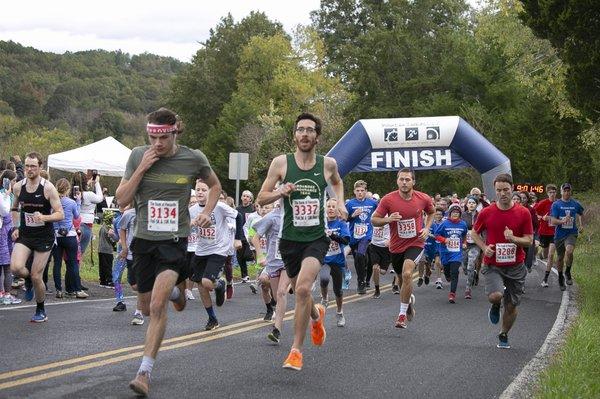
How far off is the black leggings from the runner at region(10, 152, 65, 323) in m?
3.48

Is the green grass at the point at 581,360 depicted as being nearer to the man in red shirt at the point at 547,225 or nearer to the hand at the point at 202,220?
the man in red shirt at the point at 547,225

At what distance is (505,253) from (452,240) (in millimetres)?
7798

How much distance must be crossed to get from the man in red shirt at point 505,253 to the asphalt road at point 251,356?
0.56 metres

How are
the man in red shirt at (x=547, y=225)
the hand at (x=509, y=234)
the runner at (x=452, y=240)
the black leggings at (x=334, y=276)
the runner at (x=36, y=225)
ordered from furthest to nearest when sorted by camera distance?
the man in red shirt at (x=547, y=225) → the runner at (x=452, y=240) → the black leggings at (x=334, y=276) → the runner at (x=36, y=225) → the hand at (x=509, y=234)

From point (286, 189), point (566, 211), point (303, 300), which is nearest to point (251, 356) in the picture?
point (303, 300)

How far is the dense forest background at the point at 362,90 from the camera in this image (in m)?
43.4

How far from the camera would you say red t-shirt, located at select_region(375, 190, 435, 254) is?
12867mm

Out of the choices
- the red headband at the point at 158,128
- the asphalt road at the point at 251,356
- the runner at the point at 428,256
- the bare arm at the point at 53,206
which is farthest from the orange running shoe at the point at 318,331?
the runner at the point at 428,256

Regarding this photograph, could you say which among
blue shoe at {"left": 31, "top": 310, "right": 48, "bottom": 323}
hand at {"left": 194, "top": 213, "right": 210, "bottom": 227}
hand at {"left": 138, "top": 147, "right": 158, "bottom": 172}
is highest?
hand at {"left": 138, "top": 147, "right": 158, "bottom": 172}

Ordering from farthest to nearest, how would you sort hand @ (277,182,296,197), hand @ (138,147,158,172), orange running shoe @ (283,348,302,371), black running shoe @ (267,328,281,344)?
black running shoe @ (267,328,281,344), hand @ (277,182,296,197), orange running shoe @ (283,348,302,371), hand @ (138,147,158,172)

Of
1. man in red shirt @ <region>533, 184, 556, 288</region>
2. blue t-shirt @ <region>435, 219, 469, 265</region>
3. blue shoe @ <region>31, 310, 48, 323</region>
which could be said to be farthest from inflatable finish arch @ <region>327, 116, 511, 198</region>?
blue shoe @ <region>31, 310, 48, 323</region>

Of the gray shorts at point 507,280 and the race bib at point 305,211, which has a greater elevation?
the race bib at point 305,211

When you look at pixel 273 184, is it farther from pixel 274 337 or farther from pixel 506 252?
pixel 506 252

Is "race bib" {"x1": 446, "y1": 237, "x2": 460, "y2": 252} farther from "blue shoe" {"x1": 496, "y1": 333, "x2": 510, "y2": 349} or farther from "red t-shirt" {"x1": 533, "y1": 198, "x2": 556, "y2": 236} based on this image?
"blue shoe" {"x1": 496, "y1": 333, "x2": 510, "y2": 349}
